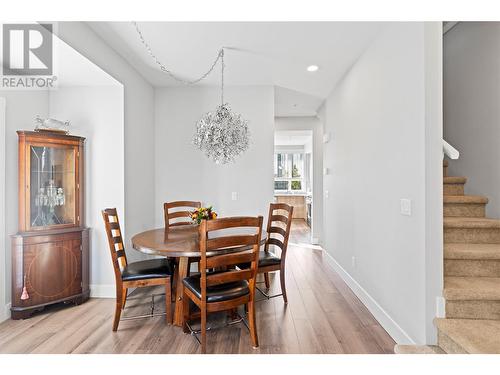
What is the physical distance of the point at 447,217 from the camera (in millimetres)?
2535

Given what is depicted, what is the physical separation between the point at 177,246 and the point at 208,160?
195cm

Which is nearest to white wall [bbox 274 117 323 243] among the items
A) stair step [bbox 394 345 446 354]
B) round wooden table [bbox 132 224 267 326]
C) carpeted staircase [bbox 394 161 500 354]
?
carpeted staircase [bbox 394 161 500 354]

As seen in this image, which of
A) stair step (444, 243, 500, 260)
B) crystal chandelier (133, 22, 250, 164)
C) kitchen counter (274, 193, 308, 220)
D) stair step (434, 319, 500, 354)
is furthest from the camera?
kitchen counter (274, 193, 308, 220)

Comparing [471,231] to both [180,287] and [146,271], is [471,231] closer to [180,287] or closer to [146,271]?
[180,287]

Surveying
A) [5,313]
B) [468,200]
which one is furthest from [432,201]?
[5,313]

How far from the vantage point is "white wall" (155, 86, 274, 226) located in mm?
3855

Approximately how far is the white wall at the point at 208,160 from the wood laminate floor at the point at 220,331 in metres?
1.44

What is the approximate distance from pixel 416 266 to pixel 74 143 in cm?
331

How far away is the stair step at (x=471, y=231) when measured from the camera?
7.30 feet

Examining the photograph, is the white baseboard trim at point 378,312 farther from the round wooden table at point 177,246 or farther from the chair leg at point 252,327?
the round wooden table at point 177,246

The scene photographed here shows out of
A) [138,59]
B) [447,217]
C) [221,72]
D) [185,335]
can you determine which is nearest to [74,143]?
[138,59]

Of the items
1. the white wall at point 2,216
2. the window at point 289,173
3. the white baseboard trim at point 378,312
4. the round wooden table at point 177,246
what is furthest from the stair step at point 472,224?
the window at point 289,173

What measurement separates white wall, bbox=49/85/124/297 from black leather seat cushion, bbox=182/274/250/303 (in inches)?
59.1

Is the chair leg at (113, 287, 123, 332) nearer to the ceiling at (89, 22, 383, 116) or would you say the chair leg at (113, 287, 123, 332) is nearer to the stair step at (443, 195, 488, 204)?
the ceiling at (89, 22, 383, 116)
